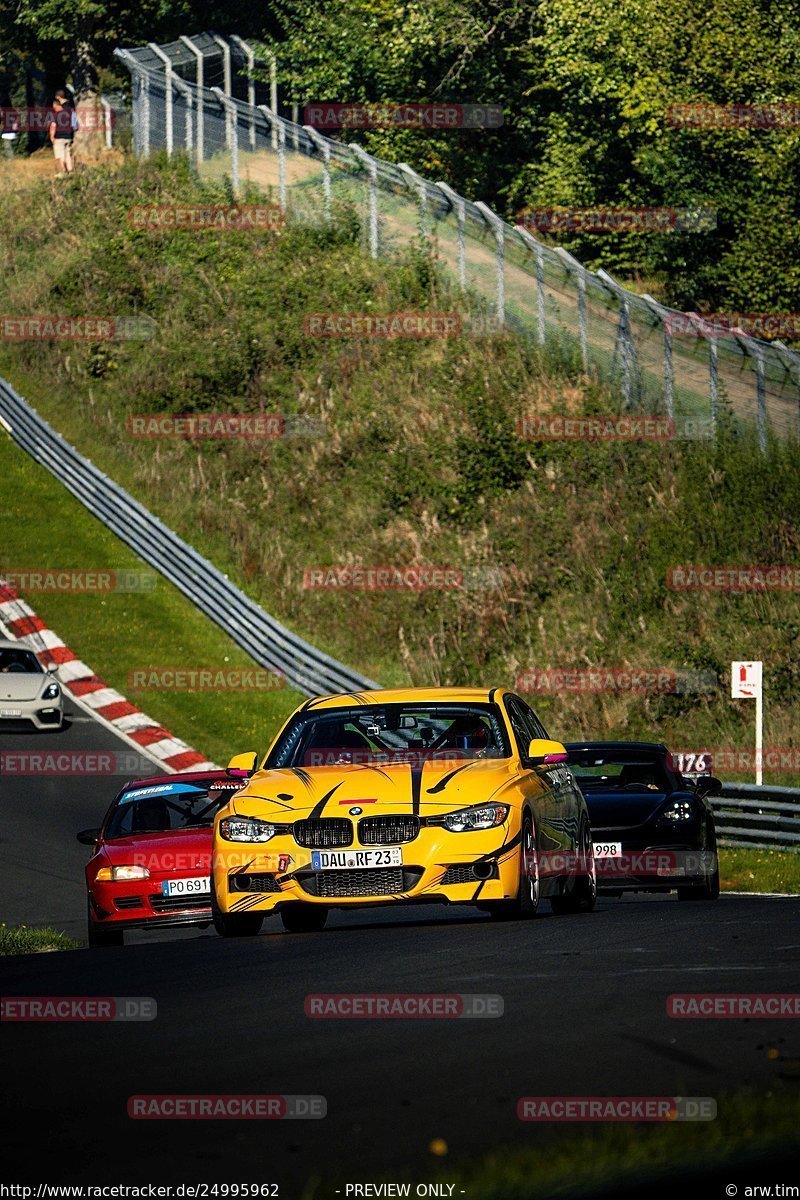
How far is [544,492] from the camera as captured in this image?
34.7 metres

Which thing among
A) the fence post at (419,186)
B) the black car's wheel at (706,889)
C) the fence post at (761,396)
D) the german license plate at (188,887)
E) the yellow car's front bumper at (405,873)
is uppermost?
the fence post at (419,186)

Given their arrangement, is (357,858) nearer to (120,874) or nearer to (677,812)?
(120,874)

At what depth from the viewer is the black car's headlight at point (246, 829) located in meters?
11.5

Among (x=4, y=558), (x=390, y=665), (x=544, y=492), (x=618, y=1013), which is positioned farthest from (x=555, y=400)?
(x=618, y=1013)

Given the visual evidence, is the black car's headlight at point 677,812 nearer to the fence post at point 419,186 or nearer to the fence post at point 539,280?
the fence post at point 539,280

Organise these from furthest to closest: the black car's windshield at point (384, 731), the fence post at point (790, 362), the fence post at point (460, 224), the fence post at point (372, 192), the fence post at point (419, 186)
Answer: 1. the fence post at point (372, 192)
2. the fence post at point (419, 186)
3. the fence post at point (460, 224)
4. the fence post at point (790, 362)
5. the black car's windshield at point (384, 731)

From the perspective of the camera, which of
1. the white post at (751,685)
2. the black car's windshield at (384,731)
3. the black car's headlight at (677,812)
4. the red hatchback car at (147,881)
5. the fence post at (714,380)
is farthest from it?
the fence post at (714,380)

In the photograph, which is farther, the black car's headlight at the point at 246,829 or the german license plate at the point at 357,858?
the black car's headlight at the point at 246,829

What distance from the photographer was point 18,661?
1061 inches

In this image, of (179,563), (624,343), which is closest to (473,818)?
(179,563)

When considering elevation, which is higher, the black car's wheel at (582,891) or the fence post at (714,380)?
the fence post at (714,380)

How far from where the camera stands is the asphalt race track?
572cm

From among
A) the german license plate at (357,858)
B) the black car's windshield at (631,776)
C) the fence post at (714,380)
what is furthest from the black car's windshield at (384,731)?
the fence post at (714,380)

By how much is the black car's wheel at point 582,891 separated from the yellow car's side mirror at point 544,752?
1.33 meters
